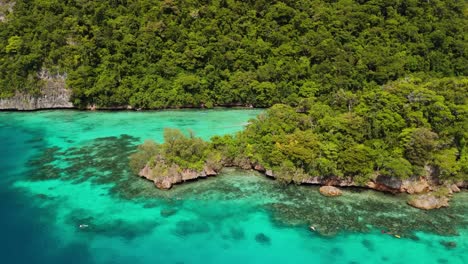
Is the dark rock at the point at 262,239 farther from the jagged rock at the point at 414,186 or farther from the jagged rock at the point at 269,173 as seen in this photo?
the jagged rock at the point at 414,186

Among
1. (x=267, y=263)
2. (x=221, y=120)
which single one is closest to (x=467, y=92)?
(x=267, y=263)

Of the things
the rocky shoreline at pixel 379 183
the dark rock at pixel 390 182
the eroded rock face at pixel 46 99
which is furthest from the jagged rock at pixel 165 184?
the eroded rock face at pixel 46 99

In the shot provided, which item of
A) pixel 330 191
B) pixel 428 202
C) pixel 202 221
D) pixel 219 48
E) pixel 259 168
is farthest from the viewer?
pixel 219 48

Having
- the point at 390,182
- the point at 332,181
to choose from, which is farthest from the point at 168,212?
the point at 390,182

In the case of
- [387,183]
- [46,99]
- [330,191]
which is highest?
[46,99]

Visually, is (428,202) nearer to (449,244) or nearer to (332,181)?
(449,244)

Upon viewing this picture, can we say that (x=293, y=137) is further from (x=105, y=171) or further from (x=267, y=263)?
(x=105, y=171)
